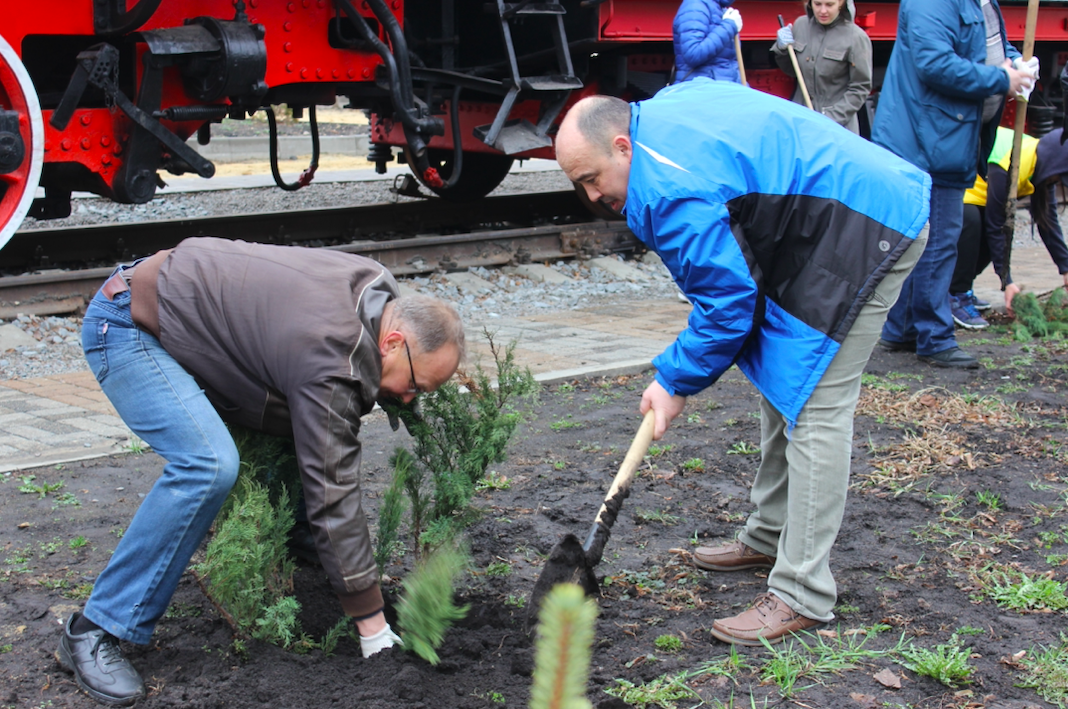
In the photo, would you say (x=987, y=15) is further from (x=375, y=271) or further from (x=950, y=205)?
(x=375, y=271)

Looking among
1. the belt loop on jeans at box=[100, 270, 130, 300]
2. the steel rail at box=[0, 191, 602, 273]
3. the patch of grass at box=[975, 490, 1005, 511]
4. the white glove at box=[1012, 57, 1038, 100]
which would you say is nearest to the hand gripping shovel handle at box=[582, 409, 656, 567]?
the belt loop on jeans at box=[100, 270, 130, 300]

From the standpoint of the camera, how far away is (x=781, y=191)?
2.81m

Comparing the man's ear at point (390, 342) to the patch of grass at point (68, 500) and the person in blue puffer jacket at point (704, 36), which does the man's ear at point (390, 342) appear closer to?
the patch of grass at point (68, 500)

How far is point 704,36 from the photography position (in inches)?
269

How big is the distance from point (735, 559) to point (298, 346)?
1876 millimetres

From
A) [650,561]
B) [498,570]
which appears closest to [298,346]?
[498,570]

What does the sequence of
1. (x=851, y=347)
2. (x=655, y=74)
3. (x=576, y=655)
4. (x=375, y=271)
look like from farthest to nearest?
(x=655, y=74) < (x=851, y=347) < (x=375, y=271) < (x=576, y=655)

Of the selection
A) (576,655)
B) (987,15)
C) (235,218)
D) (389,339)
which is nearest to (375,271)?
(389,339)

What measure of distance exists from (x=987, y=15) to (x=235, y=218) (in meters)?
5.84

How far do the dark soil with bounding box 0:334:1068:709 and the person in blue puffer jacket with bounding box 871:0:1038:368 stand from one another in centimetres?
75

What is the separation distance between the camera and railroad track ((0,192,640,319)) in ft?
21.9

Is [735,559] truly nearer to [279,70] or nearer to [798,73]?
[798,73]

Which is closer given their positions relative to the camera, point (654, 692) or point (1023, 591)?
point (654, 692)

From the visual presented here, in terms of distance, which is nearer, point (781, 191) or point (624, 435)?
point (781, 191)
